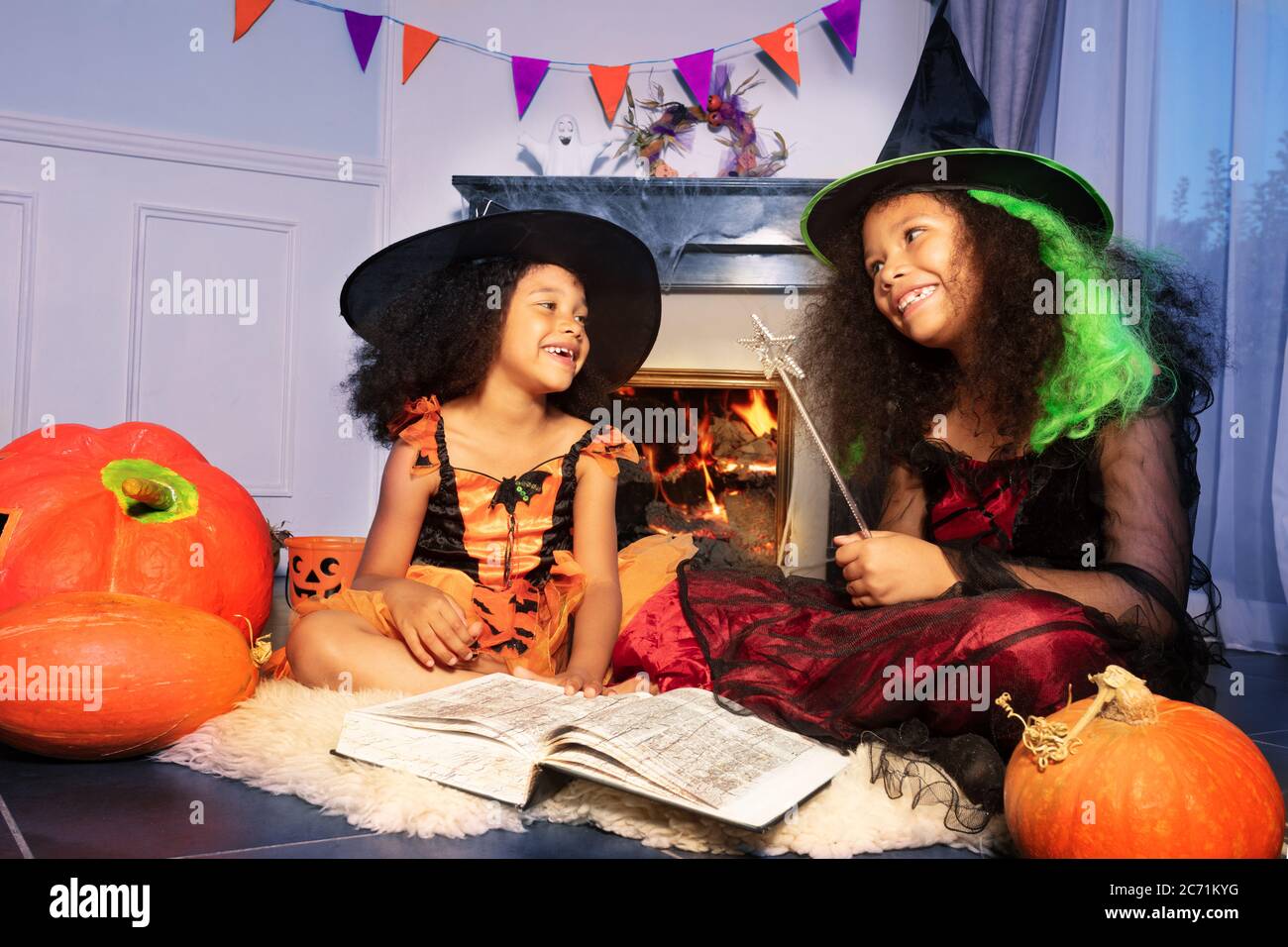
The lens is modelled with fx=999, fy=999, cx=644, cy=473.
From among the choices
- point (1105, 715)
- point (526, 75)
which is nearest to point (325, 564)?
point (1105, 715)

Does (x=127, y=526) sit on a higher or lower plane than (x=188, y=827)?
higher

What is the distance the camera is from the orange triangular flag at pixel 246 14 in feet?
10.6

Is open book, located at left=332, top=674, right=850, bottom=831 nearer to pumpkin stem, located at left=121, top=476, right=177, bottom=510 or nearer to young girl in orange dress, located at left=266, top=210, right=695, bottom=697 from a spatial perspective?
young girl in orange dress, located at left=266, top=210, right=695, bottom=697

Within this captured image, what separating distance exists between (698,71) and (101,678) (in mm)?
2659

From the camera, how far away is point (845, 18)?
3227 mm

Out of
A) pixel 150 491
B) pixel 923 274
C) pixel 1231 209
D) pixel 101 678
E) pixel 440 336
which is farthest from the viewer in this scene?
pixel 1231 209

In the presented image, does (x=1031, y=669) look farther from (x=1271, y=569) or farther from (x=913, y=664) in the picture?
(x=1271, y=569)

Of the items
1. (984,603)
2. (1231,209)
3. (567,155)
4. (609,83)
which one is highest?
(609,83)

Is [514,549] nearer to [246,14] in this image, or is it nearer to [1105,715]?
[1105,715]

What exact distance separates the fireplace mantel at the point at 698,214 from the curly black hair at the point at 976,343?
3.55 ft

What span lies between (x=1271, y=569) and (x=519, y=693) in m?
1.98

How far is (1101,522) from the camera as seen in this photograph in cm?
140

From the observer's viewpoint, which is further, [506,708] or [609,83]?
[609,83]

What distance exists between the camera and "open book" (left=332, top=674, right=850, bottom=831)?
3.20ft
